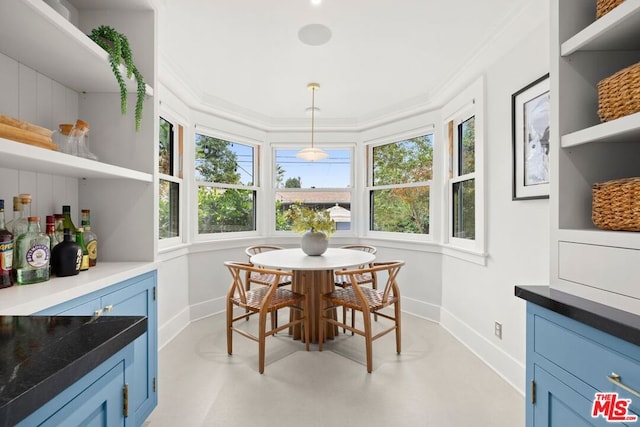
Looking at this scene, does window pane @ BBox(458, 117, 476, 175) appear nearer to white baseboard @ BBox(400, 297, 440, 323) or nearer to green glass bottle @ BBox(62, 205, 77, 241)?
white baseboard @ BBox(400, 297, 440, 323)

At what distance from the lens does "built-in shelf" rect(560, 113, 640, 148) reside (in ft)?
3.36

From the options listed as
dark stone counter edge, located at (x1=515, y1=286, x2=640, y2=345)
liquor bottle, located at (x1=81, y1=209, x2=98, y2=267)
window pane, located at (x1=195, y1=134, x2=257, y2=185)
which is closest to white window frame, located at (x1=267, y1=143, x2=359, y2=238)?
window pane, located at (x1=195, y1=134, x2=257, y2=185)

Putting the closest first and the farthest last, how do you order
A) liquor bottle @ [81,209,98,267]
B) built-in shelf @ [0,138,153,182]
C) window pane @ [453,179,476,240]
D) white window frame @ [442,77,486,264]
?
built-in shelf @ [0,138,153,182]
liquor bottle @ [81,209,98,267]
white window frame @ [442,77,486,264]
window pane @ [453,179,476,240]

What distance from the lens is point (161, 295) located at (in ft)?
10.1

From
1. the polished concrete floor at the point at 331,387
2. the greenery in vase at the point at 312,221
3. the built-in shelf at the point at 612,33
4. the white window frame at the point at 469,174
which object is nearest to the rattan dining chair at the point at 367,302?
the polished concrete floor at the point at 331,387

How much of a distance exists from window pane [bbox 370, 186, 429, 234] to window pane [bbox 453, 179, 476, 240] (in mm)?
483

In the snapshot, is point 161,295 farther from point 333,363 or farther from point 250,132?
point 250,132

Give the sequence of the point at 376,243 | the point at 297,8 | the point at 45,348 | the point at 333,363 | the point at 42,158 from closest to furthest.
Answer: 1. the point at 45,348
2. the point at 42,158
3. the point at 297,8
4. the point at 333,363
5. the point at 376,243

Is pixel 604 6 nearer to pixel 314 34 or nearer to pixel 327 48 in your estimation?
pixel 314 34

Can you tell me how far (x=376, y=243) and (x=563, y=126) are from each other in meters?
3.17

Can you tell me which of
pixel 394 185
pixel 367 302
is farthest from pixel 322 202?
pixel 367 302

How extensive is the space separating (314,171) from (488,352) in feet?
10.2

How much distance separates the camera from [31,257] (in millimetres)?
1329

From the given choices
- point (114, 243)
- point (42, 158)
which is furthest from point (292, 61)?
point (42, 158)
